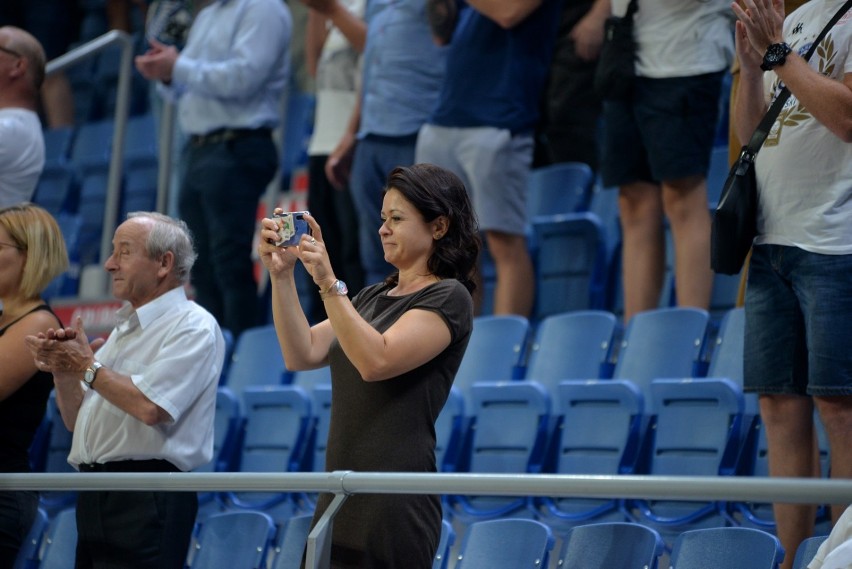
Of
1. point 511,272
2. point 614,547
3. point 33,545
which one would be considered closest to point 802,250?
point 614,547

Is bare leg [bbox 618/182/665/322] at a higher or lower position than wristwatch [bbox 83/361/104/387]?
higher

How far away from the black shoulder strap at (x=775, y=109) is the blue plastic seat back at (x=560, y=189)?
2261mm

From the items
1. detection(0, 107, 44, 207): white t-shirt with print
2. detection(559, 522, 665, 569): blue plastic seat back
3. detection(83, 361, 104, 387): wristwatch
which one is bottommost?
detection(559, 522, 665, 569): blue plastic seat back

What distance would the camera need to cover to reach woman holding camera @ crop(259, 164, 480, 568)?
7.71ft

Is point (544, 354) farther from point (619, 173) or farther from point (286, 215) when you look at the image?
point (286, 215)

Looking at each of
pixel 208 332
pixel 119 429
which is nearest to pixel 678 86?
pixel 208 332

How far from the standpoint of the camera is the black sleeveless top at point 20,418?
3.28 meters

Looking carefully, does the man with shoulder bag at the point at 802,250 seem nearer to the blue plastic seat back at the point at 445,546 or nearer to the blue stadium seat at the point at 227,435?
the blue plastic seat back at the point at 445,546

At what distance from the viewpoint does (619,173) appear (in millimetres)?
4336

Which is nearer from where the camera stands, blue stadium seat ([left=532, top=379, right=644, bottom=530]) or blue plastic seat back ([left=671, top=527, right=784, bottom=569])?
blue plastic seat back ([left=671, top=527, right=784, bottom=569])

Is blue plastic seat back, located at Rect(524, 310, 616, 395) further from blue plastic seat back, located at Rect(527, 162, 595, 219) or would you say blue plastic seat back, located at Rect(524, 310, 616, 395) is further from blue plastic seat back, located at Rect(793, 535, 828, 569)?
blue plastic seat back, located at Rect(793, 535, 828, 569)

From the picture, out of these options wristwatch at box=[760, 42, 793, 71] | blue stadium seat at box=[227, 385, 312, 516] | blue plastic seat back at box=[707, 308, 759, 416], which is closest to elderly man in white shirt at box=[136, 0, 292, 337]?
blue stadium seat at box=[227, 385, 312, 516]

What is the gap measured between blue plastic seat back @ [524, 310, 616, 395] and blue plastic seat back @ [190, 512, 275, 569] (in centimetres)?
128

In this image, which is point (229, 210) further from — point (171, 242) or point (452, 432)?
point (171, 242)
